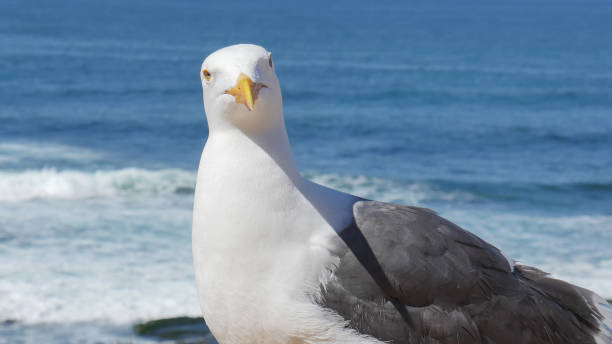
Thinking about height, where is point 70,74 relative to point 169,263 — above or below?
above

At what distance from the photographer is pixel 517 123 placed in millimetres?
27750

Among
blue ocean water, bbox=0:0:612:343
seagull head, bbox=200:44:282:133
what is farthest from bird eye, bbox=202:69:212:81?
blue ocean water, bbox=0:0:612:343

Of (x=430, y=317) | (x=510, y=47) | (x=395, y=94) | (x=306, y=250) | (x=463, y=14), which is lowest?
(x=430, y=317)

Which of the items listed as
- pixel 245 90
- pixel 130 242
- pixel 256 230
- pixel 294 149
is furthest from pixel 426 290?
pixel 294 149

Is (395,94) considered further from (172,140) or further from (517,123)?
(172,140)

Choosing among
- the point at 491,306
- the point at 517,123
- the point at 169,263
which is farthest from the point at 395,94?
the point at 491,306

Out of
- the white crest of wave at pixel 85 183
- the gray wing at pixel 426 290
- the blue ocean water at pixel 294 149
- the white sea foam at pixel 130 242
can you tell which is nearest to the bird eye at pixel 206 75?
the gray wing at pixel 426 290

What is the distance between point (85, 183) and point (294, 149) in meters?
7.00

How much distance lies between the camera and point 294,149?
76.2 feet

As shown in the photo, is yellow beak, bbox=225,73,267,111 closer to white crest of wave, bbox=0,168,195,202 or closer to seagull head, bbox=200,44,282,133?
seagull head, bbox=200,44,282,133

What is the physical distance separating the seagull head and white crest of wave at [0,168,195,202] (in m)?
13.9

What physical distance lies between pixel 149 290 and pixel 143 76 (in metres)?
26.5

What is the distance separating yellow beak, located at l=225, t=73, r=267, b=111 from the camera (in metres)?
3.17

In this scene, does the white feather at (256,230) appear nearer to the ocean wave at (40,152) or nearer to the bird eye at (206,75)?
the bird eye at (206,75)
